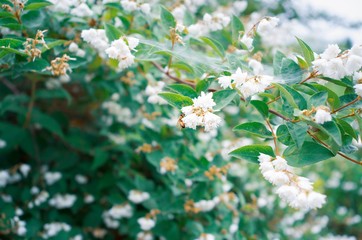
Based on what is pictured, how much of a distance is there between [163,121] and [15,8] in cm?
77

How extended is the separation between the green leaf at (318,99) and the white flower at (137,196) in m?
0.90

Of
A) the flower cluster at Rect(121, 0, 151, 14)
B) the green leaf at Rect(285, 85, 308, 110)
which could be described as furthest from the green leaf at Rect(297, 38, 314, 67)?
the flower cluster at Rect(121, 0, 151, 14)

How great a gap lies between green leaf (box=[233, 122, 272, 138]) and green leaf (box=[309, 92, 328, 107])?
14 cm

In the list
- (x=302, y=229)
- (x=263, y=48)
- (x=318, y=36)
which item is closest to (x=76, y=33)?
(x=263, y=48)

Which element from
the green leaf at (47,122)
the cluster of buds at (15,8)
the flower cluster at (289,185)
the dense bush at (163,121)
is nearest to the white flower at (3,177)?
the dense bush at (163,121)

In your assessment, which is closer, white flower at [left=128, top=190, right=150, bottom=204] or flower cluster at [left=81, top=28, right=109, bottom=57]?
flower cluster at [left=81, top=28, right=109, bottom=57]

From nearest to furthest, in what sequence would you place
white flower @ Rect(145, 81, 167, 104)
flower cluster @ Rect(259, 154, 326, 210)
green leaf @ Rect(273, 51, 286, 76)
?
flower cluster @ Rect(259, 154, 326, 210) < green leaf @ Rect(273, 51, 286, 76) < white flower @ Rect(145, 81, 167, 104)

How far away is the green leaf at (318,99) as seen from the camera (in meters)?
0.87

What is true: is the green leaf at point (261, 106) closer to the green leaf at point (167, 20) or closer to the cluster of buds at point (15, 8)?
the green leaf at point (167, 20)

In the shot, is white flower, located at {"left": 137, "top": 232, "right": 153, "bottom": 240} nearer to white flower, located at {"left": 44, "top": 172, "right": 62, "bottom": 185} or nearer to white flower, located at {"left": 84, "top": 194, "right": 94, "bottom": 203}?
white flower, located at {"left": 84, "top": 194, "right": 94, "bottom": 203}

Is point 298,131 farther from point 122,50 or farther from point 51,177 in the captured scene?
point 51,177

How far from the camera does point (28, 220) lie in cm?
165

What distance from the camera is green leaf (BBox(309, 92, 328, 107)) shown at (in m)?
0.87

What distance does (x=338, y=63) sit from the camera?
33.5 inches
